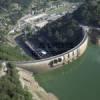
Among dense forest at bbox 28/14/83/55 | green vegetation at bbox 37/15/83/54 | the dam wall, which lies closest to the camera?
the dam wall

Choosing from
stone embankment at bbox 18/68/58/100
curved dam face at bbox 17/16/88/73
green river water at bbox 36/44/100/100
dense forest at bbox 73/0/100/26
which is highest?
dense forest at bbox 73/0/100/26

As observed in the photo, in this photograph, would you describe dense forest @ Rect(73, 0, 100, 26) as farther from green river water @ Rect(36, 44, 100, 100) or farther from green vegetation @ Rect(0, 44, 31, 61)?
green vegetation @ Rect(0, 44, 31, 61)

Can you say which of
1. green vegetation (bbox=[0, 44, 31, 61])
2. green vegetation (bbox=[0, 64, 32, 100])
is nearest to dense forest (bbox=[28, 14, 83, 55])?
green vegetation (bbox=[0, 44, 31, 61])

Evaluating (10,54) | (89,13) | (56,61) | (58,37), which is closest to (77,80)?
(56,61)

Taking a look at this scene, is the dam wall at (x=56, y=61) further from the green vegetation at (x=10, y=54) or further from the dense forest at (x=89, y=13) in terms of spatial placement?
the dense forest at (x=89, y=13)

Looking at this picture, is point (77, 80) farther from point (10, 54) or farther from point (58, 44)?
point (58, 44)

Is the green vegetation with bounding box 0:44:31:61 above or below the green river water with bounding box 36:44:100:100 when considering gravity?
above

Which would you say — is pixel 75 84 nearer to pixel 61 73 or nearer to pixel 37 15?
pixel 61 73

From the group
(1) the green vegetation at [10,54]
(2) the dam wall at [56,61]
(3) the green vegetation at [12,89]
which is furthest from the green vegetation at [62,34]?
(3) the green vegetation at [12,89]
